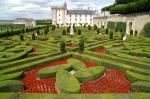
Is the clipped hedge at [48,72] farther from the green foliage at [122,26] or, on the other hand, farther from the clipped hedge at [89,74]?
the green foliage at [122,26]

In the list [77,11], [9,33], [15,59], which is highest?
[77,11]

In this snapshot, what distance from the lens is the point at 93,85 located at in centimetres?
963

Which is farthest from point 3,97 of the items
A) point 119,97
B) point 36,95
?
point 119,97

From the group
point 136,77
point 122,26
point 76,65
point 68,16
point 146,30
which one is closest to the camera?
point 136,77

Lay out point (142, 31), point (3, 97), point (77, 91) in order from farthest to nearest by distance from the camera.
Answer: point (142, 31) < point (77, 91) < point (3, 97)

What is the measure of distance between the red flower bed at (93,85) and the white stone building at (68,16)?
299 ft

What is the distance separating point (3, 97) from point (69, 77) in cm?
399

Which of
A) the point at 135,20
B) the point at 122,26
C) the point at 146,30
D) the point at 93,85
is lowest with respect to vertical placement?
the point at 93,85

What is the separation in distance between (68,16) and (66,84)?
323ft

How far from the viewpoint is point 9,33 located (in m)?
34.1

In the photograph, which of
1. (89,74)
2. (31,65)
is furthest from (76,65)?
(31,65)

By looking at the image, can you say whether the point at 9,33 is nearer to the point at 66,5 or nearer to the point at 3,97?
the point at 3,97

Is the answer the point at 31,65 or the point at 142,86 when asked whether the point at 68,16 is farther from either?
the point at 142,86

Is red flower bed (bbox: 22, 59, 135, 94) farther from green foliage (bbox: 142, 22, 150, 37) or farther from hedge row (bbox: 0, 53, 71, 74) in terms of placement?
green foliage (bbox: 142, 22, 150, 37)
